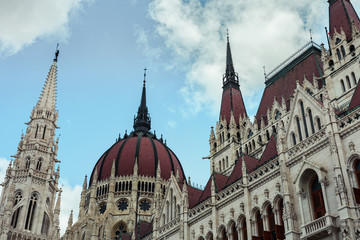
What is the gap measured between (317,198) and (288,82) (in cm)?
1854

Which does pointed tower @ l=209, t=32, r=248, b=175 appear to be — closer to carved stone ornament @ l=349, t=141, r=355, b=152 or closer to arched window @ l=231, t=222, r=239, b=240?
arched window @ l=231, t=222, r=239, b=240

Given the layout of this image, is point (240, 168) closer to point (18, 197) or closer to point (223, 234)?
point (223, 234)

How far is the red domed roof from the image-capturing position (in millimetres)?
59666

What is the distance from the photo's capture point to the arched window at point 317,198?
72.3ft

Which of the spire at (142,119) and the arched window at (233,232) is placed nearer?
the arched window at (233,232)

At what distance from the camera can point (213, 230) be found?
29234mm

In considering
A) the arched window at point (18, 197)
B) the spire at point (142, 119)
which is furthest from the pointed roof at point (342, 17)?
the spire at point (142, 119)

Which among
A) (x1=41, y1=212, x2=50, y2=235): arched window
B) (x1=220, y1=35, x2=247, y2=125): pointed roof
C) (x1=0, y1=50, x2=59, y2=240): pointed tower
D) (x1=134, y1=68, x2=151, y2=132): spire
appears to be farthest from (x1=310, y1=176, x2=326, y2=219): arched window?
(x1=134, y1=68, x2=151, y2=132): spire

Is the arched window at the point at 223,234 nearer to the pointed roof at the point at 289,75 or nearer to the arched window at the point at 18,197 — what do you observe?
the pointed roof at the point at 289,75

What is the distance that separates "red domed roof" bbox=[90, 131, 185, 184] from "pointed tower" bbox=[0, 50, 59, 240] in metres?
8.70

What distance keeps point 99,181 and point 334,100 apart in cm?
3880

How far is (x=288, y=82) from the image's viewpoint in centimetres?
3922

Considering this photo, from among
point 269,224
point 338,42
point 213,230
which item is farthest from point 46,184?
point 338,42

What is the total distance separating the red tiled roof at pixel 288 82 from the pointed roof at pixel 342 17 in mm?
4604
